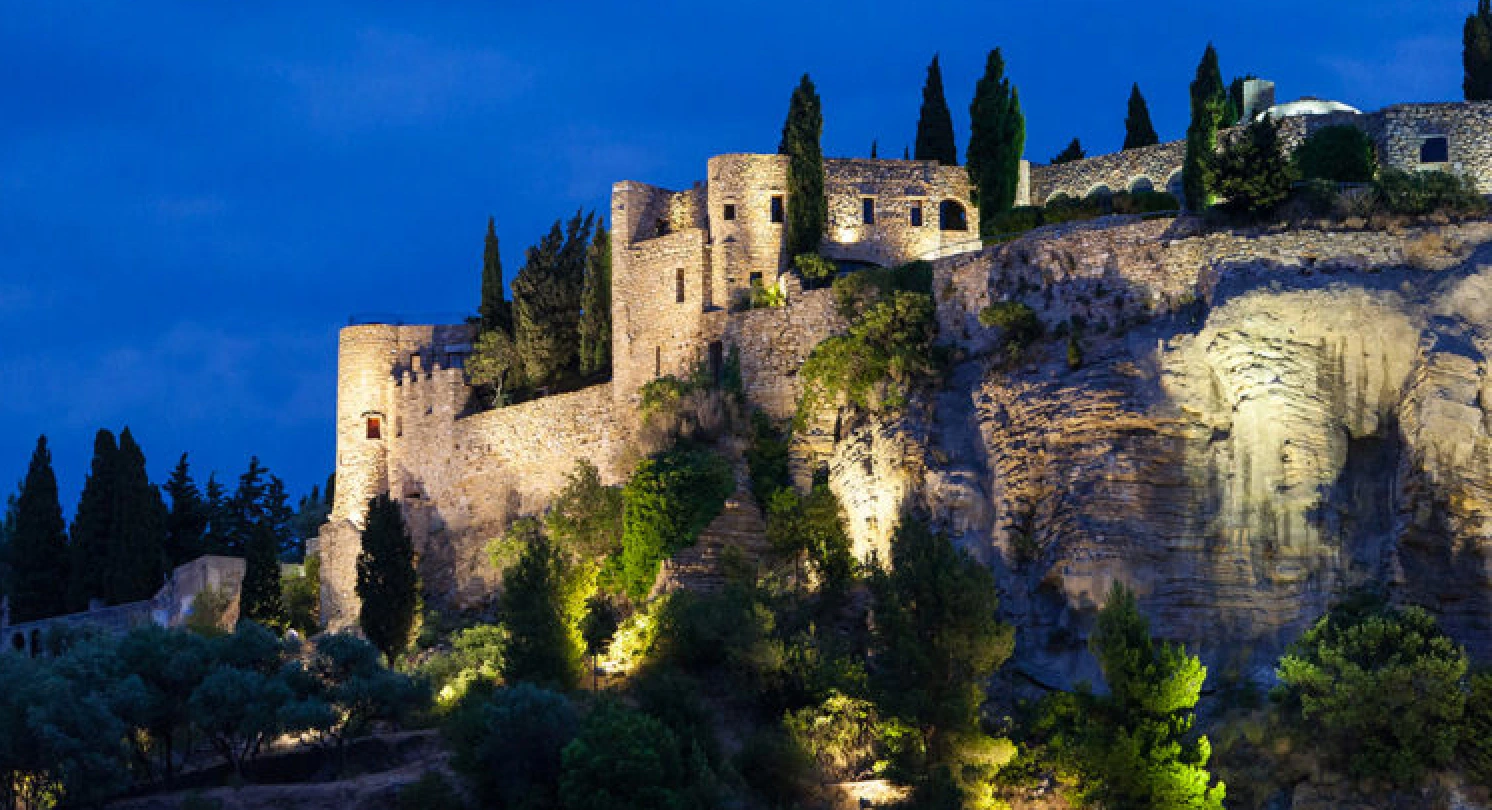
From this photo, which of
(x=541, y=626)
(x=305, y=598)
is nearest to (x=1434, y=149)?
(x=541, y=626)

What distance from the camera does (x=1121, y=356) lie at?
4497cm

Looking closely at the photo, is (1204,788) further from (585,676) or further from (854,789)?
(585,676)

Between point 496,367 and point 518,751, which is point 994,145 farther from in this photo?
point 518,751

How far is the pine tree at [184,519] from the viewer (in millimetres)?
62906

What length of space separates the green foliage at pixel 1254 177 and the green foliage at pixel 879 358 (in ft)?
22.6

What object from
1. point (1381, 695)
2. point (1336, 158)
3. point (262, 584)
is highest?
point (1336, 158)

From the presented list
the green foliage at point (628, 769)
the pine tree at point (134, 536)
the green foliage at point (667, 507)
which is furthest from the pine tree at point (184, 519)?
the green foliage at point (628, 769)

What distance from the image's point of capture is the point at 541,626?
45.8 metres

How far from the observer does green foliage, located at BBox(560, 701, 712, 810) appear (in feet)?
127

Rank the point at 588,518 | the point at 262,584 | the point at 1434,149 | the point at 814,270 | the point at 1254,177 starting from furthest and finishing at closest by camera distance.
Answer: the point at 262,584
the point at 814,270
the point at 588,518
the point at 1434,149
the point at 1254,177

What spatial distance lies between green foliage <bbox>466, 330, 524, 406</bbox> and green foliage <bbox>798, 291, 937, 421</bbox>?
11.6 metres

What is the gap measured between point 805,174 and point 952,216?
407 centimetres

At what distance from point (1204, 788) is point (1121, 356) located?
386 inches

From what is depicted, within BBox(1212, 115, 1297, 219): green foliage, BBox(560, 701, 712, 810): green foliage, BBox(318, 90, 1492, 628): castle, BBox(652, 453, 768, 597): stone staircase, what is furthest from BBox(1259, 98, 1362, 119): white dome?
BBox(560, 701, 712, 810): green foliage
